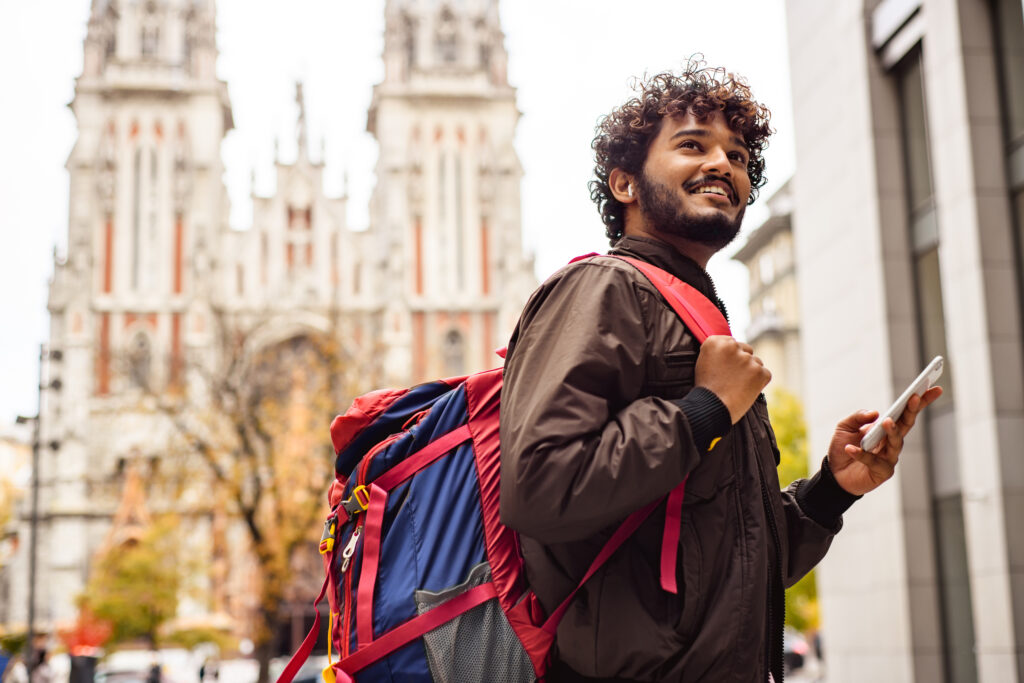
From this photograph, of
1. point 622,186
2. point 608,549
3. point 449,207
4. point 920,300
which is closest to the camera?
point 608,549

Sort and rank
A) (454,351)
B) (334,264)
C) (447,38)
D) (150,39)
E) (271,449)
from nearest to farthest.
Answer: (271,449)
(454,351)
(334,264)
(150,39)
(447,38)

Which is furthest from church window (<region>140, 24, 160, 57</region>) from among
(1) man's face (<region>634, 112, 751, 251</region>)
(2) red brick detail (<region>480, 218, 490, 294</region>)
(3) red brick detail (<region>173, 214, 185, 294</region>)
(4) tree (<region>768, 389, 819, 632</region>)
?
(1) man's face (<region>634, 112, 751, 251</region>)

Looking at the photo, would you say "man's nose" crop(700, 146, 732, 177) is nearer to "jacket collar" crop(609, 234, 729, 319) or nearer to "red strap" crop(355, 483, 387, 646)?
"jacket collar" crop(609, 234, 729, 319)

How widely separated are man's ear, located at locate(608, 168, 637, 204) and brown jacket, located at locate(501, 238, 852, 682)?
0.30 metres

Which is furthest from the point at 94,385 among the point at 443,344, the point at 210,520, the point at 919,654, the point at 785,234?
the point at 919,654

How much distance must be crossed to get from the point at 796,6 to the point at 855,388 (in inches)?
207

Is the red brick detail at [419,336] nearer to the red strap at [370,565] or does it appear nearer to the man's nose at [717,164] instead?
the man's nose at [717,164]

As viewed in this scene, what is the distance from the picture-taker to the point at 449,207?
158 feet

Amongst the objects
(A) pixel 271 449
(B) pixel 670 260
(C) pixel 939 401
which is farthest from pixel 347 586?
(A) pixel 271 449

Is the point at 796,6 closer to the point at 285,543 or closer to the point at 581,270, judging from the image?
the point at 285,543

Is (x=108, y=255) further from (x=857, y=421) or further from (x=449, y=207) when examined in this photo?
(x=857, y=421)

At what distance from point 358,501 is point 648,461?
557 millimetres

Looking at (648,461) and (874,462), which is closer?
(648,461)

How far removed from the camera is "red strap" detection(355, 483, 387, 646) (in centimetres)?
207
